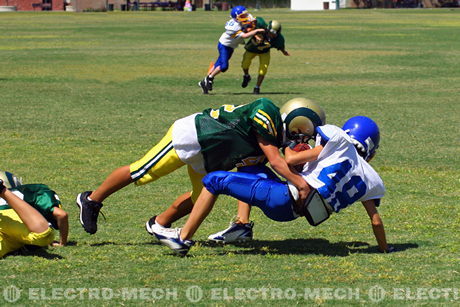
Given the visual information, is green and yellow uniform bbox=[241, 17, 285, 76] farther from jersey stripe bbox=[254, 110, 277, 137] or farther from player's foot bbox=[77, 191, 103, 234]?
jersey stripe bbox=[254, 110, 277, 137]

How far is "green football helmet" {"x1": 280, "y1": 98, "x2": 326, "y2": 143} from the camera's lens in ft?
21.6

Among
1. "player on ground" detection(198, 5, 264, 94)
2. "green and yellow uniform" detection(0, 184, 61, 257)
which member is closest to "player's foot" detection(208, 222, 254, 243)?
"green and yellow uniform" detection(0, 184, 61, 257)

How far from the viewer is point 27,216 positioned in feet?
20.7

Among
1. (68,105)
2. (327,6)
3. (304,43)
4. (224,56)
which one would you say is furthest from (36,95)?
(327,6)

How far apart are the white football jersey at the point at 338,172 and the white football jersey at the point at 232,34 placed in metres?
12.6

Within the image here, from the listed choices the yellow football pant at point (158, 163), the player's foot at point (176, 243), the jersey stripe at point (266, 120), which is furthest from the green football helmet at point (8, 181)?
the jersey stripe at point (266, 120)

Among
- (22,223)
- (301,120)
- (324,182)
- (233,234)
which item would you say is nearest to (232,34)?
(233,234)

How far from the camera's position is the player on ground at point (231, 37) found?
1880 cm

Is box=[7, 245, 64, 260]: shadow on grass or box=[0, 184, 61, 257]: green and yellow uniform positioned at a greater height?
box=[0, 184, 61, 257]: green and yellow uniform

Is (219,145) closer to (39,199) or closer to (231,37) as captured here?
(39,199)

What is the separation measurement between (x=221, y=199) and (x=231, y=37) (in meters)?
10.5

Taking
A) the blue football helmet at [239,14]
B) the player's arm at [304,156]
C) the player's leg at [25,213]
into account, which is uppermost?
the blue football helmet at [239,14]

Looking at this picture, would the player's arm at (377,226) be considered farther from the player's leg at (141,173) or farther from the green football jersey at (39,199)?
the green football jersey at (39,199)

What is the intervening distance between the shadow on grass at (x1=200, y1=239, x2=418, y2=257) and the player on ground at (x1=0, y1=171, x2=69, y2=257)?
1.20m
